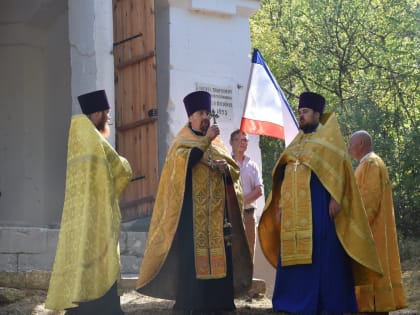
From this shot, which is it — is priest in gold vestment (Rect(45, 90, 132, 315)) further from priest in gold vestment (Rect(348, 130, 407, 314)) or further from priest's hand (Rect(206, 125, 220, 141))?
priest in gold vestment (Rect(348, 130, 407, 314))

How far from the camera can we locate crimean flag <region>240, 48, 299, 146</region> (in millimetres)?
10594

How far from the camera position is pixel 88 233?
7.48m

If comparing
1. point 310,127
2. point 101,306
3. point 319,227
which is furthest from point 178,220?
point 310,127

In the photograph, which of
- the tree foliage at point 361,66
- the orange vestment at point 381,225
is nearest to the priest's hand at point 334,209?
the orange vestment at point 381,225

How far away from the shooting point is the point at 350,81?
1802 cm

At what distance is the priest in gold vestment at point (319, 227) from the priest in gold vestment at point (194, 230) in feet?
1.75

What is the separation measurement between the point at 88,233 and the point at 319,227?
2080 millimetres

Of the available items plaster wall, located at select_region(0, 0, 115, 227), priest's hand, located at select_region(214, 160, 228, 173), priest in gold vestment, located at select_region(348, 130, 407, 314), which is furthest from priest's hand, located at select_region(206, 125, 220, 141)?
plaster wall, located at select_region(0, 0, 115, 227)

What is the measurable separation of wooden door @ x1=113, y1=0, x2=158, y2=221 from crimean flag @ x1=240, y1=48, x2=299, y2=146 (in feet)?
4.63

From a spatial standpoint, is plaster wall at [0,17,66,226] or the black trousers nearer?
the black trousers

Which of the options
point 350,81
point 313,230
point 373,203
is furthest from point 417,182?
point 313,230

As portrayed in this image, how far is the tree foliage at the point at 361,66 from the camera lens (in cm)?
1479

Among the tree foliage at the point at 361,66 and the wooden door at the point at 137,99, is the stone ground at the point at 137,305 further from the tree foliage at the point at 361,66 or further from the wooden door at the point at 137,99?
the tree foliage at the point at 361,66

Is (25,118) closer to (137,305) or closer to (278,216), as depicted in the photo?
(137,305)
